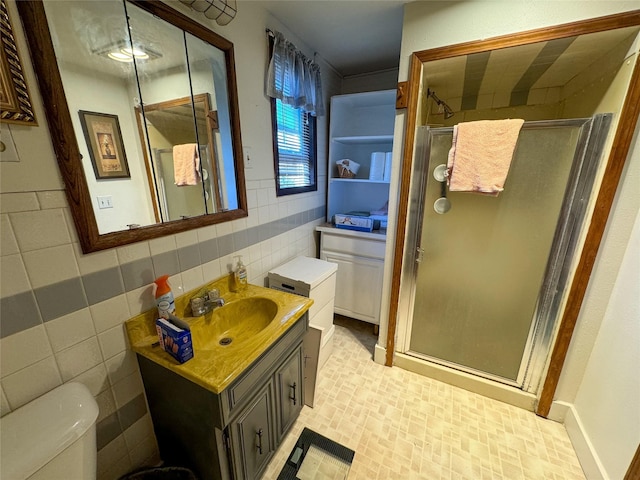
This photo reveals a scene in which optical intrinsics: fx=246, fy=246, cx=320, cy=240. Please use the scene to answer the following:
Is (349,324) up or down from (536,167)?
down

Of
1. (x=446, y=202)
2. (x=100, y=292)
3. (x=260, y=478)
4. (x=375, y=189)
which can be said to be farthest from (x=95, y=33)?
(x=375, y=189)

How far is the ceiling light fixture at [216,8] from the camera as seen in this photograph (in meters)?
1.00

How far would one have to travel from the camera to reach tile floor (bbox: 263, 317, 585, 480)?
1.20 m

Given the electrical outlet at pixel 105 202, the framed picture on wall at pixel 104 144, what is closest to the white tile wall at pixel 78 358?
the electrical outlet at pixel 105 202

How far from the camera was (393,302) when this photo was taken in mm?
1723

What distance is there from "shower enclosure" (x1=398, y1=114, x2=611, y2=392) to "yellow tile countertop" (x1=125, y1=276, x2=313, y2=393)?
0.92 metres

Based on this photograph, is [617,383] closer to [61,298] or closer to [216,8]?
[61,298]

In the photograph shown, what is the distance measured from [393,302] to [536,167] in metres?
1.11

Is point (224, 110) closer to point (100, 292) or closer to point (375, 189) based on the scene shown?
point (100, 292)

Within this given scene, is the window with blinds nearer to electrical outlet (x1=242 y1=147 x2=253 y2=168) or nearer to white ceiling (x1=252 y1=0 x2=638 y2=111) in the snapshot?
electrical outlet (x1=242 y1=147 x2=253 y2=168)

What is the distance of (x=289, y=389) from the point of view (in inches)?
49.4

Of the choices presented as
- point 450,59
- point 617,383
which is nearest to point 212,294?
point 450,59

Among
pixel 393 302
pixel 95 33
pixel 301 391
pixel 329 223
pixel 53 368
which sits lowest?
pixel 301 391

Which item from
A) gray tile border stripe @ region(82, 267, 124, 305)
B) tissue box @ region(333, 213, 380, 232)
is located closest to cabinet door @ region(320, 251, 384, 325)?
tissue box @ region(333, 213, 380, 232)
